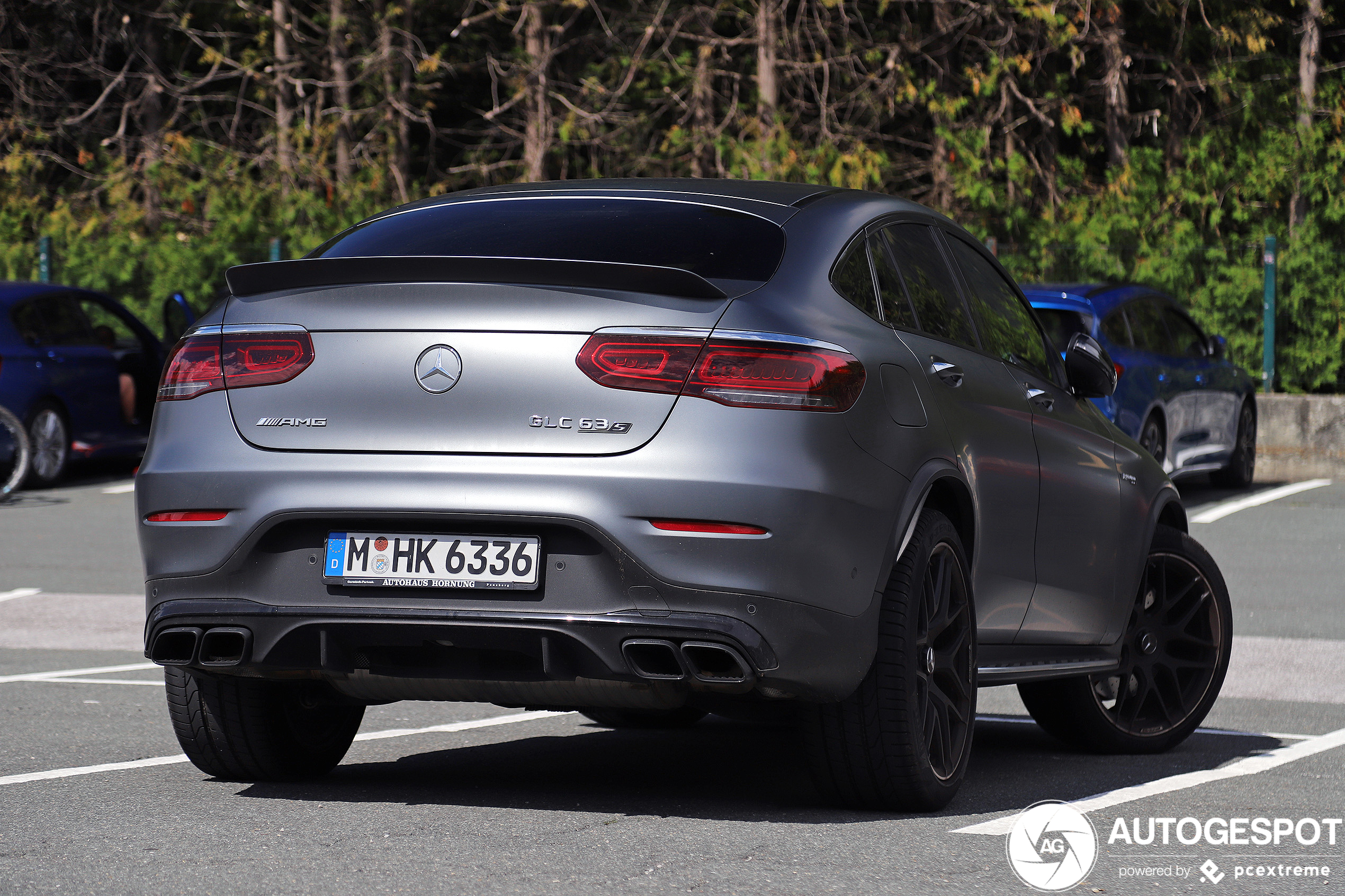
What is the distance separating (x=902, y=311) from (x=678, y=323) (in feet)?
3.13

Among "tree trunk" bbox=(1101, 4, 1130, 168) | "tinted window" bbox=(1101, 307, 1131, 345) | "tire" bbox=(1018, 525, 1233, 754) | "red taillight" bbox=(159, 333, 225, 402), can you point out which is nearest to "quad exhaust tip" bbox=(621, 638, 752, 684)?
"red taillight" bbox=(159, 333, 225, 402)

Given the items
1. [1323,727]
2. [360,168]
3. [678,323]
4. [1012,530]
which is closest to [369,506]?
[678,323]

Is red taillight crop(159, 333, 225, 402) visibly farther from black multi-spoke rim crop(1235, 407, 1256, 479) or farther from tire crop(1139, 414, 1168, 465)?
black multi-spoke rim crop(1235, 407, 1256, 479)

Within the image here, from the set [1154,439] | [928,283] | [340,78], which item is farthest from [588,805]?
[340,78]

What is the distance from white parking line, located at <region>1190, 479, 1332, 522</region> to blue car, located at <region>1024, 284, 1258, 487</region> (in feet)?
1.09

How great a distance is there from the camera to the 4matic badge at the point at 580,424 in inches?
172

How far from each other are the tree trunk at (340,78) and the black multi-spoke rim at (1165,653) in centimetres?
2257

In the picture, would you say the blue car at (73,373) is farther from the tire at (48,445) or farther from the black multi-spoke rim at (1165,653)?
the black multi-spoke rim at (1165,653)

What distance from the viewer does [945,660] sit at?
195 inches

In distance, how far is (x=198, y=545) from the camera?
15.1ft

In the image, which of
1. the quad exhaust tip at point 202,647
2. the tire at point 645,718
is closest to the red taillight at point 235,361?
the quad exhaust tip at point 202,647

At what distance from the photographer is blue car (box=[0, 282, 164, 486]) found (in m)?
16.0

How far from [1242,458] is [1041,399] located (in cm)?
1103

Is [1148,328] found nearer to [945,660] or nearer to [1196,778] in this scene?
[1196,778]
